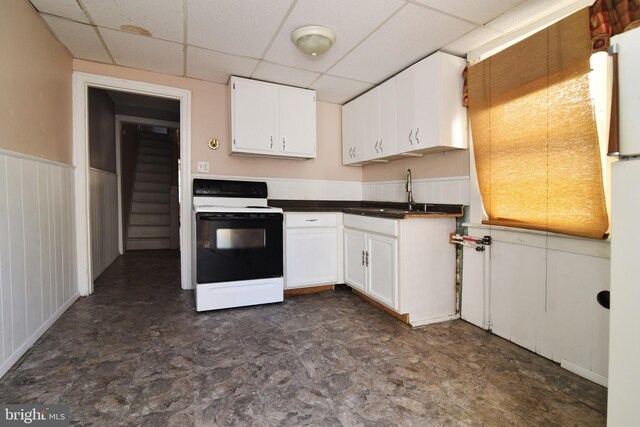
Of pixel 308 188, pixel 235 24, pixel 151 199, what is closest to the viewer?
pixel 235 24

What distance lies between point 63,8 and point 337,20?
177 cm

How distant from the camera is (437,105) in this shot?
2.35 m

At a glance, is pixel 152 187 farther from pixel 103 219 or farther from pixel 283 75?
pixel 283 75

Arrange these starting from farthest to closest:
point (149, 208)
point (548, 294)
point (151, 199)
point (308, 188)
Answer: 1. point (151, 199)
2. point (149, 208)
3. point (308, 188)
4. point (548, 294)

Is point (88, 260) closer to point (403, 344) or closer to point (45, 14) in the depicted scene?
point (45, 14)

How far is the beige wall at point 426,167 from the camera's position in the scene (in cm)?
252

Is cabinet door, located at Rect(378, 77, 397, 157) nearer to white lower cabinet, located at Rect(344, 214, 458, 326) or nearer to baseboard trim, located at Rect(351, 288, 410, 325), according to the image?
white lower cabinet, located at Rect(344, 214, 458, 326)

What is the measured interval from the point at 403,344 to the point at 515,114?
1.65 m

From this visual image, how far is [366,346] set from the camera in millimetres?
1984

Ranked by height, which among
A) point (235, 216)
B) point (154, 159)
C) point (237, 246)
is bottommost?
A: point (237, 246)

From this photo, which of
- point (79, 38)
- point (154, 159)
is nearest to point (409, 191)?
point (79, 38)

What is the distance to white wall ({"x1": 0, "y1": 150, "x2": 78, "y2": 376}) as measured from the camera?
167cm

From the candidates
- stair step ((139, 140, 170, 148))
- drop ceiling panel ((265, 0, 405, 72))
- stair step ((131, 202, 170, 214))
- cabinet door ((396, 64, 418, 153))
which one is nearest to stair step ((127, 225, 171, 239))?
stair step ((131, 202, 170, 214))

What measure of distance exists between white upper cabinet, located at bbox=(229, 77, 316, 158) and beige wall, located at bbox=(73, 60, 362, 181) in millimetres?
257
